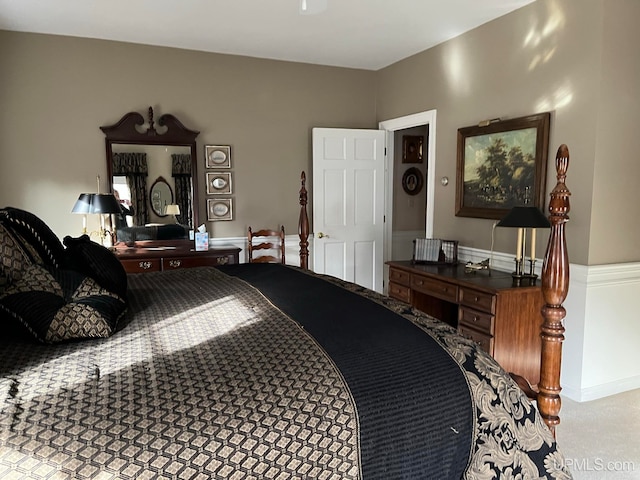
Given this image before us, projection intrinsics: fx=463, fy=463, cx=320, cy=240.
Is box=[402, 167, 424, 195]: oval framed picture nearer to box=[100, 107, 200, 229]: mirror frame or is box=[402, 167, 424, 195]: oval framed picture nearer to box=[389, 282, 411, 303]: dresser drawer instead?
box=[389, 282, 411, 303]: dresser drawer

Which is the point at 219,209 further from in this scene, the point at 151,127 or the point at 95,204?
the point at 95,204

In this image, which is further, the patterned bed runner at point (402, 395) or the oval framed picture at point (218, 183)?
the oval framed picture at point (218, 183)

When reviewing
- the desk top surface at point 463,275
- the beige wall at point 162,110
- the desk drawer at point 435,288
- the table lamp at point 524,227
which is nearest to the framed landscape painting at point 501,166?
the table lamp at point 524,227

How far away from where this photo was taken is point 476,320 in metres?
3.14

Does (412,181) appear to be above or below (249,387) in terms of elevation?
above

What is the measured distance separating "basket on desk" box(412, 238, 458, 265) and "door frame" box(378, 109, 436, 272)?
1.81 ft

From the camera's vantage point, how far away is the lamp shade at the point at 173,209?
448 cm

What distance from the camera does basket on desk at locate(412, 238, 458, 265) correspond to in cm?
394

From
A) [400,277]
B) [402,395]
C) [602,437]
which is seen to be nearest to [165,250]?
[400,277]

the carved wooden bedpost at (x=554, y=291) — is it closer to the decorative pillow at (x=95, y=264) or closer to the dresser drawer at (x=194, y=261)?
the decorative pillow at (x=95, y=264)

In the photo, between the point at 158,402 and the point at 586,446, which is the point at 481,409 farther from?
the point at 586,446

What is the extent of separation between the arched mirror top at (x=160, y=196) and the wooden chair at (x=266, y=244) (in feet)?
2.78

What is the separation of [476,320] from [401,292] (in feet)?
3.09

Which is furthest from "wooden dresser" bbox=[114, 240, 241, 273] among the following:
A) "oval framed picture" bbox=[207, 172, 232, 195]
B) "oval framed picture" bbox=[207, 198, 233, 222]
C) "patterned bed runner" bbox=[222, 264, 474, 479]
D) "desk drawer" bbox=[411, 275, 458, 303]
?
"patterned bed runner" bbox=[222, 264, 474, 479]
